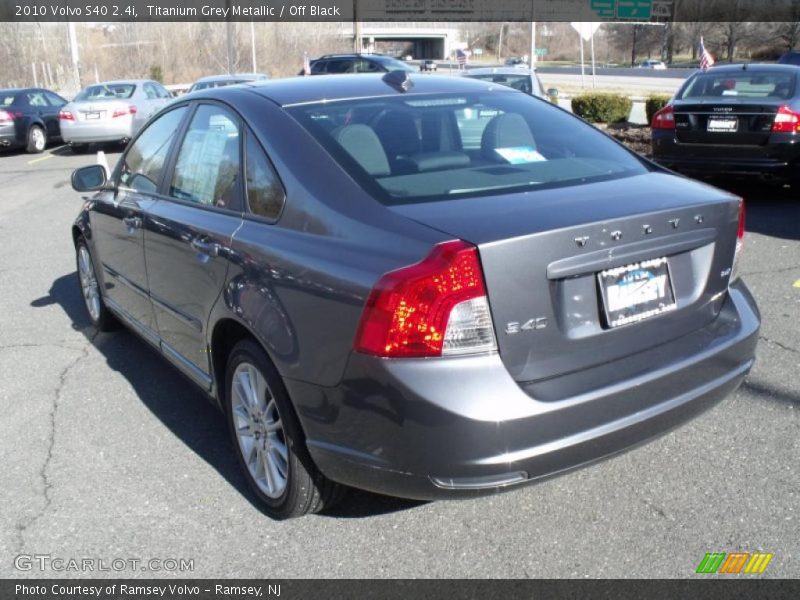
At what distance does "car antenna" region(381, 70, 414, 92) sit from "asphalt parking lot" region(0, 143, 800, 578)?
1.90 meters

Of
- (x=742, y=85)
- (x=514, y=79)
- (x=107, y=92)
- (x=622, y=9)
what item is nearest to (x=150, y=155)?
(x=742, y=85)

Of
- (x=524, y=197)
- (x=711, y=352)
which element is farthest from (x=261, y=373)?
(x=711, y=352)

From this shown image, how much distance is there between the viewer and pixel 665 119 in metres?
9.62

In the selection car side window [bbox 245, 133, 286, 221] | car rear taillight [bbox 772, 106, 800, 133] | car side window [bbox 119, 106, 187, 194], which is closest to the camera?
car side window [bbox 245, 133, 286, 221]

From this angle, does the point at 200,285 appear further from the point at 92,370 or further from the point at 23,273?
the point at 23,273

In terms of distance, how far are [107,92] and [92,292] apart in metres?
14.5

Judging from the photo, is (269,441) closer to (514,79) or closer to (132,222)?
(132,222)

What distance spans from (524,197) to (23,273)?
6.21 meters

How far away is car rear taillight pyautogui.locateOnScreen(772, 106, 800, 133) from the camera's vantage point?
8727 millimetres

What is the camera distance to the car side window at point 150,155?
436cm

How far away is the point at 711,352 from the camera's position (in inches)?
120

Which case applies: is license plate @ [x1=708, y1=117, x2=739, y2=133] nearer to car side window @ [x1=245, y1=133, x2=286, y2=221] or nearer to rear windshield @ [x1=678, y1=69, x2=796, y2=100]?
rear windshield @ [x1=678, y1=69, x2=796, y2=100]

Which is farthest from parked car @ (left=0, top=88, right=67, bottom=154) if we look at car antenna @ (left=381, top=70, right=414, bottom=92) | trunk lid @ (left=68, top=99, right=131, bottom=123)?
car antenna @ (left=381, top=70, right=414, bottom=92)

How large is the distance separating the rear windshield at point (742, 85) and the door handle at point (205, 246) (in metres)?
7.75
